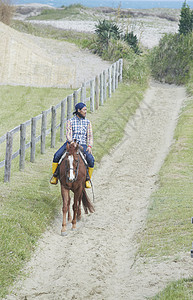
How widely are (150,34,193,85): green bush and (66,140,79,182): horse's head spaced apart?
2090 cm

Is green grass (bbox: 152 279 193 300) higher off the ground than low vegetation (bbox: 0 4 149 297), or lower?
higher

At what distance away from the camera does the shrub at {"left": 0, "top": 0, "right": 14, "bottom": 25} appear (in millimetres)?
35250

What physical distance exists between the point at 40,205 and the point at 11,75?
1804 centimetres

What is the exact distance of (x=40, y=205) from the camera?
32.4 feet

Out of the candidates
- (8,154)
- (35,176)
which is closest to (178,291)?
(8,154)

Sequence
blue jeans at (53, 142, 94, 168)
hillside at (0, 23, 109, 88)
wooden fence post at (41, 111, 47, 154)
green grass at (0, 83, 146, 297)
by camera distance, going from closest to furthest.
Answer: green grass at (0, 83, 146, 297) < blue jeans at (53, 142, 94, 168) < wooden fence post at (41, 111, 47, 154) < hillside at (0, 23, 109, 88)

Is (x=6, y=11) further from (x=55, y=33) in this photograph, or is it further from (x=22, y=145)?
(x=22, y=145)

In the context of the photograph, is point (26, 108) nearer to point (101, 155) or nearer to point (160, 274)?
point (101, 155)

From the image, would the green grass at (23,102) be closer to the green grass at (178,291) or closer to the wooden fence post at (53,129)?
the wooden fence post at (53,129)

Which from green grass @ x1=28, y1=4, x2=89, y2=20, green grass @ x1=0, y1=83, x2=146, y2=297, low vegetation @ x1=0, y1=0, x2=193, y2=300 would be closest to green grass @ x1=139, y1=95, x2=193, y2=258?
low vegetation @ x1=0, y1=0, x2=193, y2=300

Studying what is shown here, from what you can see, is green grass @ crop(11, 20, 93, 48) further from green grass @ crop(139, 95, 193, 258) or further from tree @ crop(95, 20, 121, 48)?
green grass @ crop(139, 95, 193, 258)

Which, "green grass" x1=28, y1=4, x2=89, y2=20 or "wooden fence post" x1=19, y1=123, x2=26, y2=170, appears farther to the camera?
"green grass" x1=28, y1=4, x2=89, y2=20

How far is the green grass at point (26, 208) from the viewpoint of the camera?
749 centimetres

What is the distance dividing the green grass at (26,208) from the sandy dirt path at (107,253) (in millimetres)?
204
